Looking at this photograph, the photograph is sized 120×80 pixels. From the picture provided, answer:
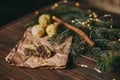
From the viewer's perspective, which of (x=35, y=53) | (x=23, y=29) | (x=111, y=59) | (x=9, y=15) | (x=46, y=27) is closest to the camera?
(x=111, y=59)

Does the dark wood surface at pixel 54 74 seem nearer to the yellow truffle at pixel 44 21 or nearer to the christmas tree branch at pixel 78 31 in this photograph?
the christmas tree branch at pixel 78 31

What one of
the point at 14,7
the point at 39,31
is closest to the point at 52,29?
the point at 39,31

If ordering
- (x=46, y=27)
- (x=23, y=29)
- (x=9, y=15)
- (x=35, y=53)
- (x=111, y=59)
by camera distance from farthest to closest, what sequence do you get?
(x=9, y=15), (x=23, y=29), (x=46, y=27), (x=35, y=53), (x=111, y=59)

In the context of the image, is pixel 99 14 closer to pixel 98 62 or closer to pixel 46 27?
pixel 46 27

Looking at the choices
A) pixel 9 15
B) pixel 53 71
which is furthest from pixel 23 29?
pixel 9 15

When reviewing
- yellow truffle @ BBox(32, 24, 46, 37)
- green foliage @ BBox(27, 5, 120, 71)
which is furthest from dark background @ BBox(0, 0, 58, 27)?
yellow truffle @ BBox(32, 24, 46, 37)

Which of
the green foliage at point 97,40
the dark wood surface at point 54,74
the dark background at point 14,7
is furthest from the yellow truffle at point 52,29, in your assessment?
the dark background at point 14,7

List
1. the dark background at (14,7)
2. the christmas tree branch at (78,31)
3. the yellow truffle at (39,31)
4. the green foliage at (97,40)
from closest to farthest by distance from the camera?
the green foliage at (97,40) → the christmas tree branch at (78,31) → the yellow truffle at (39,31) → the dark background at (14,7)

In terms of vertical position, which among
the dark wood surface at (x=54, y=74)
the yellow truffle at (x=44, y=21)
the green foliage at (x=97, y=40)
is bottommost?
the dark wood surface at (x=54, y=74)

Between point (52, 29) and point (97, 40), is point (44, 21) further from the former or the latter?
→ point (97, 40)
